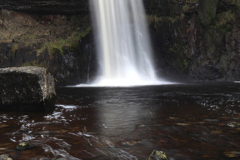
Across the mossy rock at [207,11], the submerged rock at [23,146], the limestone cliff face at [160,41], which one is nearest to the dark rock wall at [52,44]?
the limestone cliff face at [160,41]

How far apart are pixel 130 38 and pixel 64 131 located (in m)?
22.9

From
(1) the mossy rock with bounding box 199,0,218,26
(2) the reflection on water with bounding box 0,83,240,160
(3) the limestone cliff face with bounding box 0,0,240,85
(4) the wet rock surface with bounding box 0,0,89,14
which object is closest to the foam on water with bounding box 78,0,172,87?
(3) the limestone cliff face with bounding box 0,0,240,85

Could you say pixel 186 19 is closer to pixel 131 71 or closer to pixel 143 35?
pixel 143 35

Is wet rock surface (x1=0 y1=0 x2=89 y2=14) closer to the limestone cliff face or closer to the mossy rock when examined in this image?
the limestone cliff face

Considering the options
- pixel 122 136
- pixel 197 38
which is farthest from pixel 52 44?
pixel 122 136

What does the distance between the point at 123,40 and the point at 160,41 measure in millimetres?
4318

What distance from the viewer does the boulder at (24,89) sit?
241 inches

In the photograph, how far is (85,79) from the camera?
24.7m

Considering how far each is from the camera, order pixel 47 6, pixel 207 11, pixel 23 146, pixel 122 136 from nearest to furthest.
Answer: pixel 23 146 → pixel 122 136 → pixel 207 11 → pixel 47 6

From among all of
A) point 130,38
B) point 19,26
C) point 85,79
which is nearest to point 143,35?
point 130,38

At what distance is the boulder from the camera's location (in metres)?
6.11

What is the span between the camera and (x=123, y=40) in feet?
84.3

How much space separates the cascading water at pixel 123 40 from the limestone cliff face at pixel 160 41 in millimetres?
1009

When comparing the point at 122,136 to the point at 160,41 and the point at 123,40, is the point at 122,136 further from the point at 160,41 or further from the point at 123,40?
the point at 160,41
